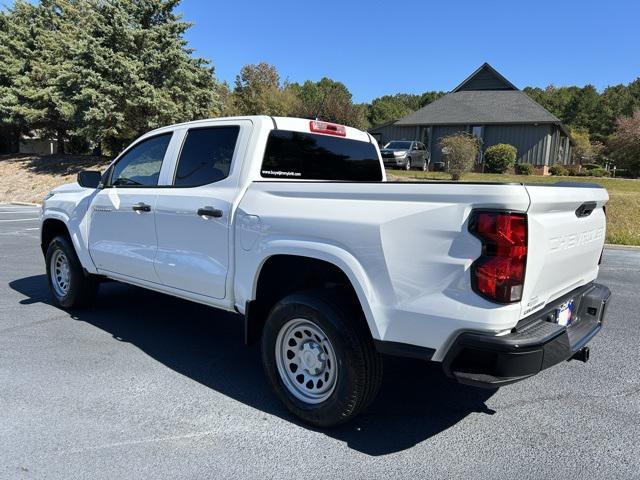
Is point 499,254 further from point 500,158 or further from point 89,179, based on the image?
point 500,158

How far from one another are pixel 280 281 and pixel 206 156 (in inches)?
50.3

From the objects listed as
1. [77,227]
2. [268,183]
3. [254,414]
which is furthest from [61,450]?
[77,227]

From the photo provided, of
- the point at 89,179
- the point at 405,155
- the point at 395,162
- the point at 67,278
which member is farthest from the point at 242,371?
the point at 405,155

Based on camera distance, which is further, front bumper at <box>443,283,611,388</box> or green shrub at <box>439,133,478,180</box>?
green shrub at <box>439,133,478,180</box>

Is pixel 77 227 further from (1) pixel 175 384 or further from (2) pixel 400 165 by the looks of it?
(2) pixel 400 165

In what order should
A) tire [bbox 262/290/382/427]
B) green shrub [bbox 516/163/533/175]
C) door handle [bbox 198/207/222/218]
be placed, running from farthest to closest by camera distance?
green shrub [bbox 516/163/533/175]
door handle [bbox 198/207/222/218]
tire [bbox 262/290/382/427]

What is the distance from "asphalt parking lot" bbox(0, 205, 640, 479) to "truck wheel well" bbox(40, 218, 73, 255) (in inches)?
46.9

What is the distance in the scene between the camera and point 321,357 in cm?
336

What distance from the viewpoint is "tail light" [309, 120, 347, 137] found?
441 cm

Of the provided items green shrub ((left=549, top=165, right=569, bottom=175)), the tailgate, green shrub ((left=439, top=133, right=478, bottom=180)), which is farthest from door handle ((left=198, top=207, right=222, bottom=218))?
green shrub ((left=549, top=165, right=569, bottom=175))

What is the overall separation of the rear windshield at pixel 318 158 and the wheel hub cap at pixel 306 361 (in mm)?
1279

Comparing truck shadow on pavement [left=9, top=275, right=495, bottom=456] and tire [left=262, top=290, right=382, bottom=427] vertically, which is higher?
tire [left=262, top=290, right=382, bottom=427]

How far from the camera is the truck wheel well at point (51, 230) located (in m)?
5.91

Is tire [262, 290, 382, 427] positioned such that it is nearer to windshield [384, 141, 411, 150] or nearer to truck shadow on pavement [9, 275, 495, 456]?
truck shadow on pavement [9, 275, 495, 456]
